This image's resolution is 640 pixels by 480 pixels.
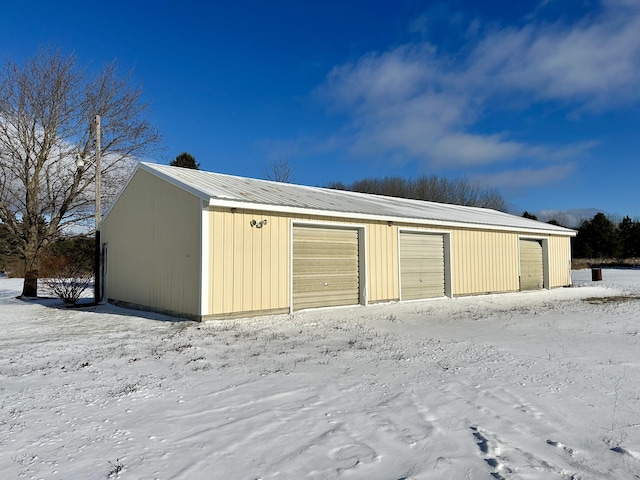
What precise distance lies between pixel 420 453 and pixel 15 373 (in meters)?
4.42

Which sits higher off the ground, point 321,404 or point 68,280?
point 68,280

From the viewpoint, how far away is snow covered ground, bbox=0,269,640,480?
8.21 ft

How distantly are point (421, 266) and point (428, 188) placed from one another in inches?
1114

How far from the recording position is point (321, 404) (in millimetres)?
3527

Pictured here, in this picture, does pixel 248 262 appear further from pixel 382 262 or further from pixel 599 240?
pixel 599 240

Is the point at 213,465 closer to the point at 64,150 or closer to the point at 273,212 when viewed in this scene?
the point at 273,212

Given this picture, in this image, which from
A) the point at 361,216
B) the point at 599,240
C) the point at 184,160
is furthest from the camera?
the point at 599,240

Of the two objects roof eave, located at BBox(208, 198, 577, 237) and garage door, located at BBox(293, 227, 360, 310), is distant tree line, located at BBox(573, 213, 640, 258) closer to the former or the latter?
roof eave, located at BBox(208, 198, 577, 237)

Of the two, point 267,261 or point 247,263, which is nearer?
point 247,263

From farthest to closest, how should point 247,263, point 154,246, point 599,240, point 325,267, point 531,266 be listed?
point 599,240
point 531,266
point 325,267
point 154,246
point 247,263

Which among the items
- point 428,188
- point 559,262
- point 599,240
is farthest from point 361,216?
point 599,240

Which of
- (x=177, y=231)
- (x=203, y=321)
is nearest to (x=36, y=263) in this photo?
(x=177, y=231)

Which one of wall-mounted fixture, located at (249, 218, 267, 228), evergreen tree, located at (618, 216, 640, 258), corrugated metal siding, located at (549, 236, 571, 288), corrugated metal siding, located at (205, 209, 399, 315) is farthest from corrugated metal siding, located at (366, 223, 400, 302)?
evergreen tree, located at (618, 216, 640, 258)

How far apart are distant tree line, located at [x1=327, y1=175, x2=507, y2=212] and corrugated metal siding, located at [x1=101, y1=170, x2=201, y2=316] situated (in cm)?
2833
